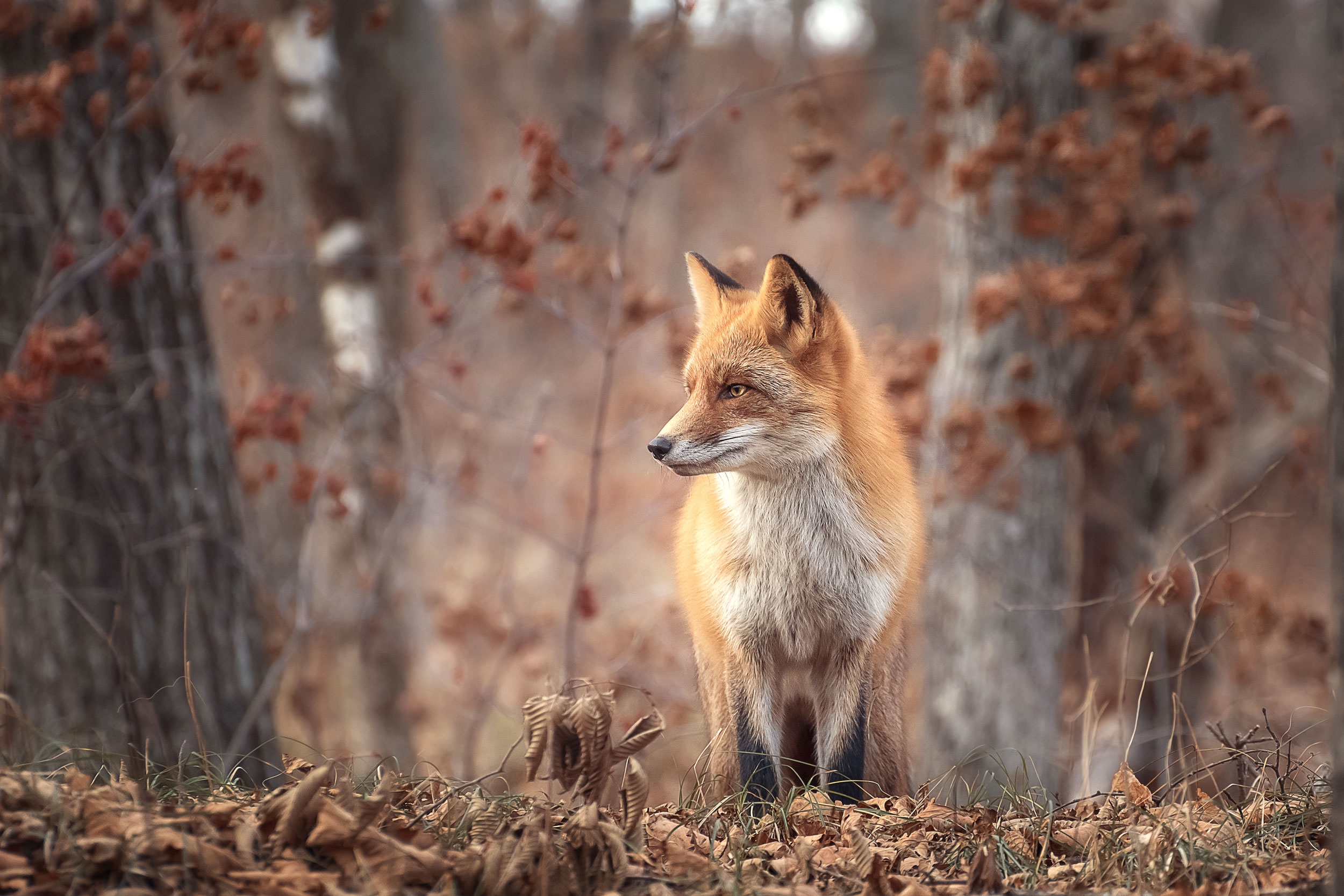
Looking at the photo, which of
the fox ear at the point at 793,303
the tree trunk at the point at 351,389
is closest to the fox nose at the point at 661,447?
the fox ear at the point at 793,303

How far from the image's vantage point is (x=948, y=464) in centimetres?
713

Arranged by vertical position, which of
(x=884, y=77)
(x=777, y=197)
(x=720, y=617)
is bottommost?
(x=720, y=617)

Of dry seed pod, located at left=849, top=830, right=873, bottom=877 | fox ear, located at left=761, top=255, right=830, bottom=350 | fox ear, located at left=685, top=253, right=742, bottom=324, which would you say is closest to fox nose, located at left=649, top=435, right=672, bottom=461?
fox ear, located at left=761, top=255, right=830, bottom=350

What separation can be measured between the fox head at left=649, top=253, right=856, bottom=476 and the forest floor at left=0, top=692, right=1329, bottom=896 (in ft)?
3.72

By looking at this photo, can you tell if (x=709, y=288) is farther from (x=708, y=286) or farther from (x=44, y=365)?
(x=44, y=365)

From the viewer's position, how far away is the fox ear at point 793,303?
3811 mm

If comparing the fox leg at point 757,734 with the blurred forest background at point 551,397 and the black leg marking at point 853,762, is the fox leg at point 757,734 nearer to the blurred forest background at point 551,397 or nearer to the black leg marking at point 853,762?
the black leg marking at point 853,762

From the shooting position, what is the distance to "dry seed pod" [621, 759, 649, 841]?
9.50 ft

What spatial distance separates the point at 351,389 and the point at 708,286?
16.1 feet

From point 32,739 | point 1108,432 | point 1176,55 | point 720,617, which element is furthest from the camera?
point 1108,432

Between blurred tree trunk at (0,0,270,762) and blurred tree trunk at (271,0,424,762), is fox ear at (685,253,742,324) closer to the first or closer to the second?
blurred tree trunk at (0,0,270,762)

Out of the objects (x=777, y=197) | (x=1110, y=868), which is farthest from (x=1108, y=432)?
(x=777, y=197)

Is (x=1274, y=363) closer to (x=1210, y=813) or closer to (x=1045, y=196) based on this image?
(x=1045, y=196)

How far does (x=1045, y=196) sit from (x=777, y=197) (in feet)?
51.1
